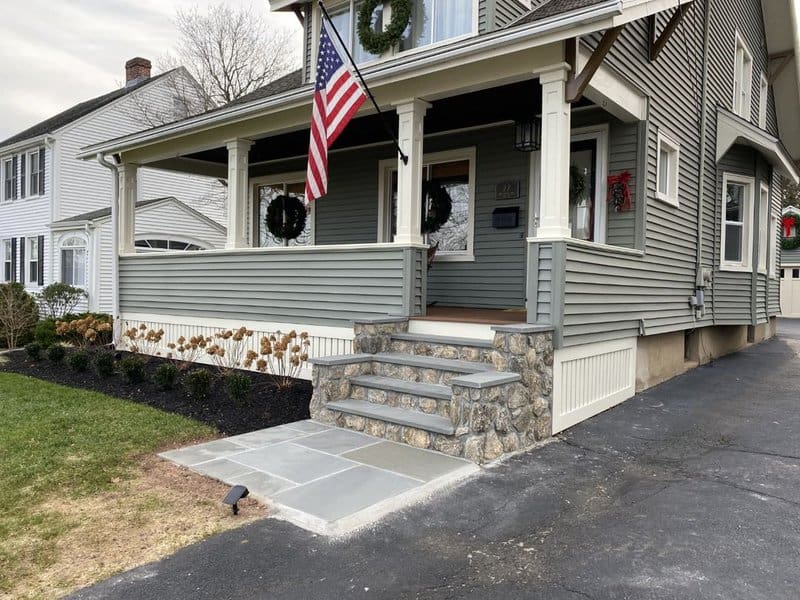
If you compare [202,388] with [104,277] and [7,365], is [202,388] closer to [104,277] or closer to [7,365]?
[7,365]

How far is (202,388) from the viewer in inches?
250

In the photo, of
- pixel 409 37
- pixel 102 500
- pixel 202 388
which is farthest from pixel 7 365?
pixel 409 37

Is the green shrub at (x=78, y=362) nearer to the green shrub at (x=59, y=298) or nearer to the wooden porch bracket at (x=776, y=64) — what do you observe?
the green shrub at (x=59, y=298)

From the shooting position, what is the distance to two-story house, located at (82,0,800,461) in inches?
205

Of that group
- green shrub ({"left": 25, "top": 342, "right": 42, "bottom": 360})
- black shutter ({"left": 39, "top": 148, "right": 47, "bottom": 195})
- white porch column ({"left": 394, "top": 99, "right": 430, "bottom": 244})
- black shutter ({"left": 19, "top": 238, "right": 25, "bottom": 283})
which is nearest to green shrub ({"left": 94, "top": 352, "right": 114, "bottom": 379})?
green shrub ({"left": 25, "top": 342, "right": 42, "bottom": 360})

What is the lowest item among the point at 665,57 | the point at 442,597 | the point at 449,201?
the point at 442,597

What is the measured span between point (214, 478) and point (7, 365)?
683 centimetres

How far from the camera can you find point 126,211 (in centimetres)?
980

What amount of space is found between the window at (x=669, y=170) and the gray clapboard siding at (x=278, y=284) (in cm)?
344

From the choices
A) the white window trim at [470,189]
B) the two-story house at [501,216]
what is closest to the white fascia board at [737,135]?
the two-story house at [501,216]

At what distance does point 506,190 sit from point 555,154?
2.67 m

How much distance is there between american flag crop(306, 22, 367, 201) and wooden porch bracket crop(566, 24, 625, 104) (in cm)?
185

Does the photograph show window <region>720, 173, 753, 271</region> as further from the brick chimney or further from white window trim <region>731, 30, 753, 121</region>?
the brick chimney

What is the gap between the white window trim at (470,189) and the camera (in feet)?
26.9
